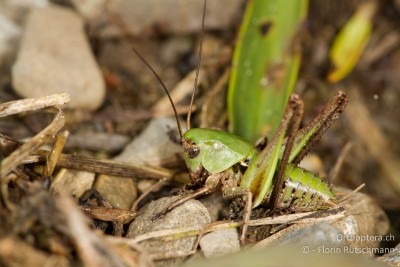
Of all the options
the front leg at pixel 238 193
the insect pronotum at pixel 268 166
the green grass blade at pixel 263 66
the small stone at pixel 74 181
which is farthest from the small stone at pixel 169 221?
the green grass blade at pixel 263 66

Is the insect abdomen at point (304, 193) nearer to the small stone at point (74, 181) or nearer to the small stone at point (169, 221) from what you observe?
the small stone at point (169, 221)

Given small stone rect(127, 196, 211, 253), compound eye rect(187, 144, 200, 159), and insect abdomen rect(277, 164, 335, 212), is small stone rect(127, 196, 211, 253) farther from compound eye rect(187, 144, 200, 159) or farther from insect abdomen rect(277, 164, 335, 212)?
insect abdomen rect(277, 164, 335, 212)

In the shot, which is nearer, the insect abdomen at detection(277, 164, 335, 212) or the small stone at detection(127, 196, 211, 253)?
the small stone at detection(127, 196, 211, 253)

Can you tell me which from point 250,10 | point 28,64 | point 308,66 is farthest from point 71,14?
point 308,66

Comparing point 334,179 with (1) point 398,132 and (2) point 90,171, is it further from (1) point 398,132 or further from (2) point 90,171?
(2) point 90,171

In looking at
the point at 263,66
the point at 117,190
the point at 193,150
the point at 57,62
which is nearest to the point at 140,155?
the point at 117,190

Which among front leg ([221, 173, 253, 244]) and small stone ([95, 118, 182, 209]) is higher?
small stone ([95, 118, 182, 209])

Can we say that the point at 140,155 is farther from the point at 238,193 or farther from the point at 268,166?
the point at 268,166

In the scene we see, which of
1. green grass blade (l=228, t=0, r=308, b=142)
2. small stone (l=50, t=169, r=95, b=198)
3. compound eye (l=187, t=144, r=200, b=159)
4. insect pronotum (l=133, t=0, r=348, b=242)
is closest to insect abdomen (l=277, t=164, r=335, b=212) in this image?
insect pronotum (l=133, t=0, r=348, b=242)
